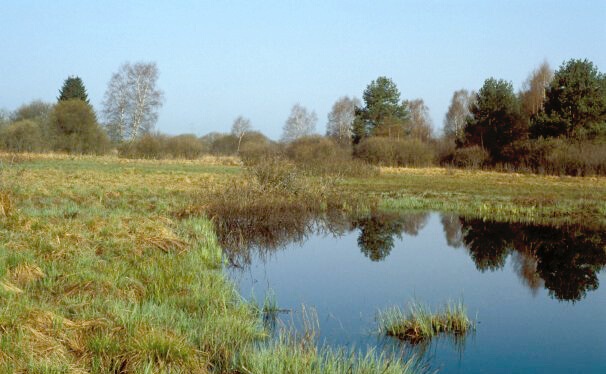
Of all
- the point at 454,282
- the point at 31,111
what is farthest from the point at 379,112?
the point at 454,282

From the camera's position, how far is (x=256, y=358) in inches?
187

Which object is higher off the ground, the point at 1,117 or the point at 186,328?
the point at 1,117

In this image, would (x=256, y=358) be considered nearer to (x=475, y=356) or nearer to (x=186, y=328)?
(x=186, y=328)

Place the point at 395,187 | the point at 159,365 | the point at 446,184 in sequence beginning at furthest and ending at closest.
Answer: the point at 446,184 → the point at 395,187 → the point at 159,365

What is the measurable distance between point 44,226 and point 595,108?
3396 cm

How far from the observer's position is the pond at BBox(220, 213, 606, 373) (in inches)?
238

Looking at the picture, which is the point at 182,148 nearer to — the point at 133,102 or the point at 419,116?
the point at 133,102

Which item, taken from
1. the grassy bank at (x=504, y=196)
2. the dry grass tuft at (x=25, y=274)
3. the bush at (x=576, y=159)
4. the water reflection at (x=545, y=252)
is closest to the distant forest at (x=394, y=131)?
the bush at (x=576, y=159)

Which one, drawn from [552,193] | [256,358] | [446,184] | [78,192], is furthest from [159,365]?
[446,184]

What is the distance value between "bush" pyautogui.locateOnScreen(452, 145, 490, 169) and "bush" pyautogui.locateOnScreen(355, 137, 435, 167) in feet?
7.63

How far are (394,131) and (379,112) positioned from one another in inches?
95.3

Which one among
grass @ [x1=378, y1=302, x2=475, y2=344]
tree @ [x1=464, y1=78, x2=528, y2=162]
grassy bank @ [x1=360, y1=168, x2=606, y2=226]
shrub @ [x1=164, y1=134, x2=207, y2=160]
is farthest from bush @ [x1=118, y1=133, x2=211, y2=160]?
grass @ [x1=378, y1=302, x2=475, y2=344]

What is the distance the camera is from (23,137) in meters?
42.5

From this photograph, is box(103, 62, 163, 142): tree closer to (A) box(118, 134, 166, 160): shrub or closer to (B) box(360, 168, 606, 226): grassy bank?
(A) box(118, 134, 166, 160): shrub
